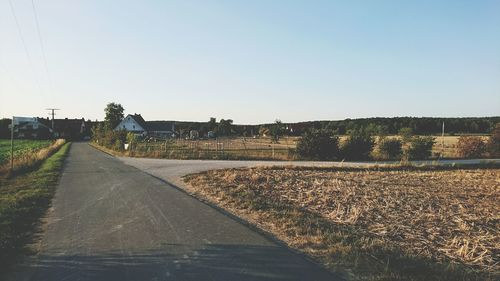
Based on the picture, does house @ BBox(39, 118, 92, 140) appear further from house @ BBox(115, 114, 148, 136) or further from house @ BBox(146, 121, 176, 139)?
house @ BBox(146, 121, 176, 139)

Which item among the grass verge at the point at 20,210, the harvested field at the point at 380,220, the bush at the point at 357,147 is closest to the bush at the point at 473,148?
the bush at the point at 357,147

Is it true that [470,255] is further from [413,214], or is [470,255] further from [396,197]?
[396,197]

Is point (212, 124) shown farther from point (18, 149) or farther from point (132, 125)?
point (18, 149)

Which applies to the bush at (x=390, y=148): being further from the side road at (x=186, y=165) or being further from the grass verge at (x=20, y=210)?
the grass verge at (x=20, y=210)

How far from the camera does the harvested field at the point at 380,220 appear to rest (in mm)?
6652

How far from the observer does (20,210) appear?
11258 millimetres

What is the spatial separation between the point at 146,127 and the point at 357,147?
3251 inches

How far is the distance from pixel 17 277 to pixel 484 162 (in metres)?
32.8

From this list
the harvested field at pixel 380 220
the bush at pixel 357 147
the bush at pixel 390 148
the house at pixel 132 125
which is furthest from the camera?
the house at pixel 132 125

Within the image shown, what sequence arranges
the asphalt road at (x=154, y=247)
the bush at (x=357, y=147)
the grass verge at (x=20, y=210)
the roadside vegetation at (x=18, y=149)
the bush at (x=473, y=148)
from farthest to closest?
the bush at (x=473, y=148)
the roadside vegetation at (x=18, y=149)
the bush at (x=357, y=147)
the grass verge at (x=20, y=210)
the asphalt road at (x=154, y=247)

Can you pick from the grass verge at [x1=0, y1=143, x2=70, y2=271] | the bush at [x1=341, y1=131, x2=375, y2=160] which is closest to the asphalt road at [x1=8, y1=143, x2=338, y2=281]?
the grass verge at [x1=0, y1=143, x2=70, y2=271]

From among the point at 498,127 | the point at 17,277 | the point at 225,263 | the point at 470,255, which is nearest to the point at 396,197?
the point at 470,255

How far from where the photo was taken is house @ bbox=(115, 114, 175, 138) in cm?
10250

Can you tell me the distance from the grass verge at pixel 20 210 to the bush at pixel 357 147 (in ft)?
77.8
